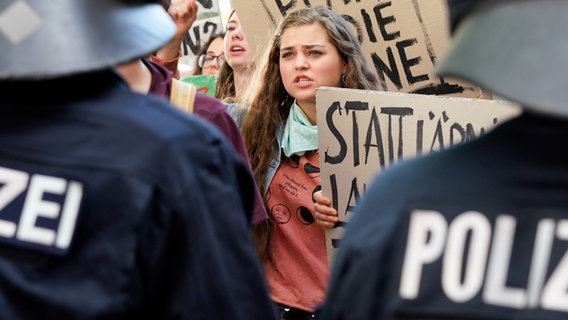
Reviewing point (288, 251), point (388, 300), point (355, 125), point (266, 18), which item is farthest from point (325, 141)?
point (388, 300)

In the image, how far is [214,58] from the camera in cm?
733

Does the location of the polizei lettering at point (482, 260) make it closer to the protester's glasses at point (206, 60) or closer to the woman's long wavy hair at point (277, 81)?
the woman's long wavy hair at point (277, 81)

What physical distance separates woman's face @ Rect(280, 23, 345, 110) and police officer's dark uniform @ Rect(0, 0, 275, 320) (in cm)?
243

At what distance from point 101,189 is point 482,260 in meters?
0.68

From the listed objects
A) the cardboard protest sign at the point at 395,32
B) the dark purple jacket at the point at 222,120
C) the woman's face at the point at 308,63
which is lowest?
the dark purple jacket at the point at 222,120

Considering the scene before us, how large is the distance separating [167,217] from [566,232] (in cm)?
70

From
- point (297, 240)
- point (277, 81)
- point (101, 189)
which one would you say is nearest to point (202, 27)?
point (277, 81)

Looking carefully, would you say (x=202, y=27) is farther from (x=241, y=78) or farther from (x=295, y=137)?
(x=295, y=137)

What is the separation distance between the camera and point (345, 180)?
159 inches

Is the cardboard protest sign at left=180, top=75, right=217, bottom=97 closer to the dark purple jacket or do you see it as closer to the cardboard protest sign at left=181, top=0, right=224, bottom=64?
the cardboard protest sign at left=181, top=0, right=224, bottom=64

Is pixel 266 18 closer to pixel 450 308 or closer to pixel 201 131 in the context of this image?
pixel 201 131

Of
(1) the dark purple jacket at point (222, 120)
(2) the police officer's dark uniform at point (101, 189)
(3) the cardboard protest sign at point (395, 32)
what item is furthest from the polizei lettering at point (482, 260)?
(3) the cardboard protest sign at point (395, 32)

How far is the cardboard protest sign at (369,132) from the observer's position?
13.0 ft

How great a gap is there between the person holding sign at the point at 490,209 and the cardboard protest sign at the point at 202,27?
19.4 feet
